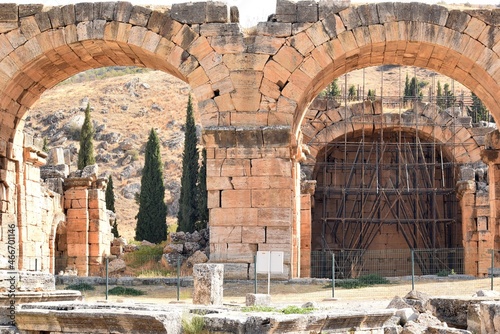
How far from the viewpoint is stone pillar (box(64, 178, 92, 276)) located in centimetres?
2966

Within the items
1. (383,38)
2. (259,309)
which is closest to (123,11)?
(383,38)

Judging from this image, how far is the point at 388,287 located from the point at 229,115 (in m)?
4.45

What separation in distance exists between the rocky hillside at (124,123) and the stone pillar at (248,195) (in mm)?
27915

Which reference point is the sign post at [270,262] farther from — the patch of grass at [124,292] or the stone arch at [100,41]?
the stone arch at [100,41]

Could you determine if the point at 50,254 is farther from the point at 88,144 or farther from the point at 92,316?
the point at 92,316

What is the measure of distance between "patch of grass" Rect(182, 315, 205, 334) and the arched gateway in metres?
9.21

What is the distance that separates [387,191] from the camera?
33.3 m

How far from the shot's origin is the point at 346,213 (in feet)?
111

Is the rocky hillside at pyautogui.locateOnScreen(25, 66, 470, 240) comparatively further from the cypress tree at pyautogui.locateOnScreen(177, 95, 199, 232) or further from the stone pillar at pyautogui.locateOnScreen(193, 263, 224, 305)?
the stone pillar at pyautogui.locateOnScreen(193, 263, 224, 305)

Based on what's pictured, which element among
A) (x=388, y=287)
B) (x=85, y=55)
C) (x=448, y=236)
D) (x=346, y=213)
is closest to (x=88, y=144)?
(x=346, y=213)

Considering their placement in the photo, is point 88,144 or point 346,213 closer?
point 346,213

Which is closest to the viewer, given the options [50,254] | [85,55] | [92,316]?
[92,316]

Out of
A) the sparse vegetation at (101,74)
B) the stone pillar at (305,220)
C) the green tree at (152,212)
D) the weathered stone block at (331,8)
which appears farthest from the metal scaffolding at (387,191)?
the sparse vegetation at (101,74)

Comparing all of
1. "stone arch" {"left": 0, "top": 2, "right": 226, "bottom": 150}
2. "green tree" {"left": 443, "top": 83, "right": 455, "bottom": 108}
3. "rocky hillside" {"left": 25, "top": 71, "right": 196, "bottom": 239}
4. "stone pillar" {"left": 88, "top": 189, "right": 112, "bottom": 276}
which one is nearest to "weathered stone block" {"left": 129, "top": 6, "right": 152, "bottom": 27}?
"stone arch" {"left": 0, "top": 2, "right": 226, "bottom": 150}
